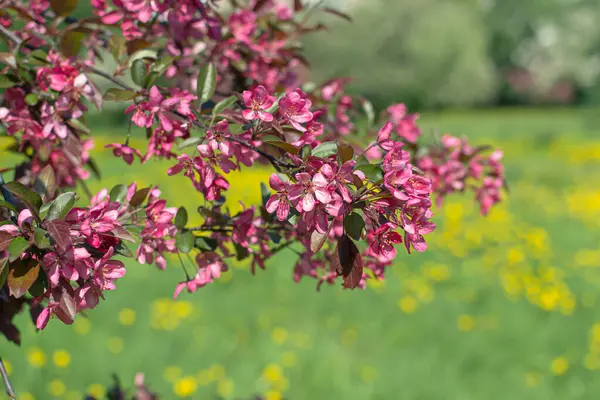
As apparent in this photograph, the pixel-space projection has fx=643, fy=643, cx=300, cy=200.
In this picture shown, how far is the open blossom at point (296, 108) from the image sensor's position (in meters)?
0.98

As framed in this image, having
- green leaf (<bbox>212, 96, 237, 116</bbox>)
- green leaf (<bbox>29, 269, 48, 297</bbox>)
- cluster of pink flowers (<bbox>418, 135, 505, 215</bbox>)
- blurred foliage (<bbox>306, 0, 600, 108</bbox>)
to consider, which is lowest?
blurred foliage (<bbox>306, 0, 600, 108</bbox>)

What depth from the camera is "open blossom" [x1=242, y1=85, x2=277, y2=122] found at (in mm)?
976

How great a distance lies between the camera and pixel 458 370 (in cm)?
347

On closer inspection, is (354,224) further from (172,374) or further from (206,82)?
(172,374)

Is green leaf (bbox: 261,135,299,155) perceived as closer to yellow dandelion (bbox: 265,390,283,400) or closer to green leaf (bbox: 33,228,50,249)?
green leaf (bbox: 33,228,50,249)

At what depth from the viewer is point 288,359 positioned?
3.51 metres

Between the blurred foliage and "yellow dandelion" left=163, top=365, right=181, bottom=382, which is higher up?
"yellow dandelion" left=163, top=365, right=181, bottom=382

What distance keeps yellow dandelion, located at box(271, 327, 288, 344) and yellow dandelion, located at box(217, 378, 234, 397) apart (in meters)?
0.57

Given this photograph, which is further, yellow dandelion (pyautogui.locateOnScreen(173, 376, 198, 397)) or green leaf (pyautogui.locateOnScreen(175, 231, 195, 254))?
yellow dandelion (pyautogui.locateOnScreen(173, 376, 198, 397))

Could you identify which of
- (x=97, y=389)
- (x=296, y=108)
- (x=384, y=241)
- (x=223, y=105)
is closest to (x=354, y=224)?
(x=384, y=241)

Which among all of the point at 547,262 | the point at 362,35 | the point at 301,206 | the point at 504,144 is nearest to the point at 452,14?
the point at 362,35

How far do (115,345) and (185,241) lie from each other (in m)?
2.68

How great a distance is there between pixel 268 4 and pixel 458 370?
2441 millimetres

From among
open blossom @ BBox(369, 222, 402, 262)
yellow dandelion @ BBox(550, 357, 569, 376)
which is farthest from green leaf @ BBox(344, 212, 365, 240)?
yellow dandelion @ BBox(550, 357, 569, 376)
